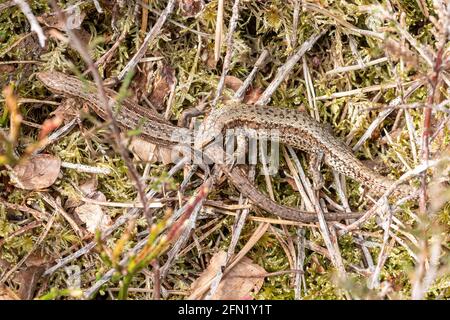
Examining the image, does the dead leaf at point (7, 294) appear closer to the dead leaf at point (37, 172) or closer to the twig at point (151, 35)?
the dead leaf at point (37, 172)

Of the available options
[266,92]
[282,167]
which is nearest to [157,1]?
[266,92]

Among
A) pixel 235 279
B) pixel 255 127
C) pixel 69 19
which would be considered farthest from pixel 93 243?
pixel 69 19

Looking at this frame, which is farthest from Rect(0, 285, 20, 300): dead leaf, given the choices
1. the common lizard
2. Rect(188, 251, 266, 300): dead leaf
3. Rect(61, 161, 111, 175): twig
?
the common lizard

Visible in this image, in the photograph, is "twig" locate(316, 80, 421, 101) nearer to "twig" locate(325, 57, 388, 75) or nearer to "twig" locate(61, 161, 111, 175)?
"twig" locate(325, 57, 388, 75)

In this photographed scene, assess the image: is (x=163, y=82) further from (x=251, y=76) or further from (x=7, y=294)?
(x=7, y=294)

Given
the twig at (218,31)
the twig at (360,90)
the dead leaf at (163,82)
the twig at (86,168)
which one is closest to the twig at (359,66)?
the twig at (360,90)
